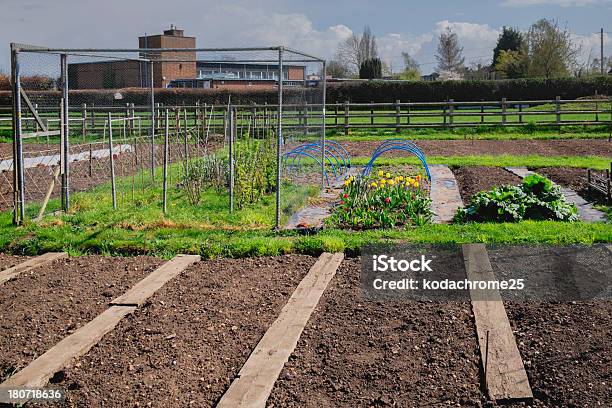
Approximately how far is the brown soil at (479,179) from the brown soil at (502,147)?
420cm

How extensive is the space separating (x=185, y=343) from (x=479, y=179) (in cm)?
983

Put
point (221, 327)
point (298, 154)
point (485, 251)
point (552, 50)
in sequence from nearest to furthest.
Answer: point (221, 327)
point (485, 251)
point (298, 154)
point (552, 50)

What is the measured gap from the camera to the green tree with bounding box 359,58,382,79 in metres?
60.7

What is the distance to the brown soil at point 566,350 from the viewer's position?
450 centimetres

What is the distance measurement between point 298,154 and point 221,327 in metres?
7.79

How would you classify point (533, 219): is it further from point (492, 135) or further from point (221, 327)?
point (492, 135)

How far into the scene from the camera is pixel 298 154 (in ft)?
44.0

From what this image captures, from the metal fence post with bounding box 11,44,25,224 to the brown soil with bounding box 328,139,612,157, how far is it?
1180 centimetres

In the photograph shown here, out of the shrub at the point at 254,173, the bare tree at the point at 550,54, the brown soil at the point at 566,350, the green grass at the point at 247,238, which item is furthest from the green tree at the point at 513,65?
the brown soil at the point at 566,350

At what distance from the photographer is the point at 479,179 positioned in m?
14.3

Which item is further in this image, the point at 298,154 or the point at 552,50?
the point at 552,50

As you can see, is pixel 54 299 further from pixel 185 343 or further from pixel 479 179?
pixel 479 179

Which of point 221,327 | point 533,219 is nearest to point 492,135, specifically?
point 533,219

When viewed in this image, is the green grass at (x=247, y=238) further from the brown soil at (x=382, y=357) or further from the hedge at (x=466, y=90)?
the hedge at (x=466, y=90)
